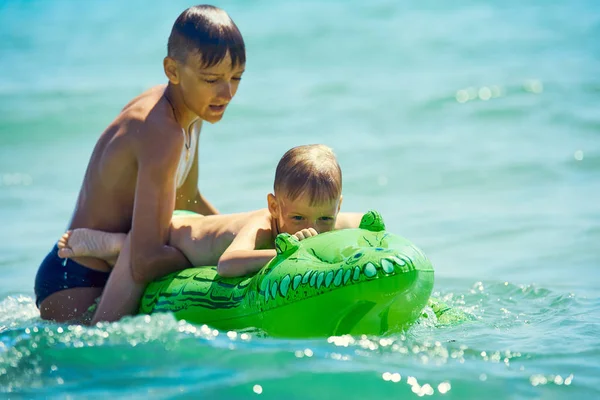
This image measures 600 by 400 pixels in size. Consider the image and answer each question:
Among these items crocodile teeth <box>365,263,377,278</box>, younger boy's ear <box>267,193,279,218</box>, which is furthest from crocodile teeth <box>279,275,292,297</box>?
younger boy's ear <box>267,193,279,218</box>

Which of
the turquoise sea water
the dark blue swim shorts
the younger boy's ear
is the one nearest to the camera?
the turquoise sea water

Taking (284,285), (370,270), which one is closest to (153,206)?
(284,285)

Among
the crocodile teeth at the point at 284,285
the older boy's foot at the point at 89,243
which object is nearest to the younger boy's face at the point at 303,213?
the crocodile teeth at the point at 284,285

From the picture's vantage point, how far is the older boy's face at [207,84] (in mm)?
4383

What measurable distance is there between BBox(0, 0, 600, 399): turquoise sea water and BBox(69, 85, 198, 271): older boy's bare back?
0.68 metres

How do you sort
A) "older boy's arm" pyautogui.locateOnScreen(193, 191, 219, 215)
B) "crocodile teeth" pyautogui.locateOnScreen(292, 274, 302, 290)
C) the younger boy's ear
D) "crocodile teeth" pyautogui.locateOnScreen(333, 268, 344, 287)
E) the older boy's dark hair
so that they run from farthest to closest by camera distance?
"older boy's arm" pyautogui.locateOnScreen(193, 191, 219, 215)
the older boy's dark hair
the younger boy's ear
"crocodile teeth" pyautogui.locateOnScreen(292, 274, 302, 290)
"crocodile teeth" pyautogui.locateOnScreen(333, 268, 344, 287)

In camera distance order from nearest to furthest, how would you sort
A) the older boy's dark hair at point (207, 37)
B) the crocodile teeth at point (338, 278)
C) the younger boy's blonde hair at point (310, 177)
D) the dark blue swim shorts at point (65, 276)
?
the crocodile teeth at point (338, 278)
the younger boy's blonde hair at point (310, 177)
the older boy's dark hair at point (207, 37)
the dark blue swim shorts at point (65, 276)

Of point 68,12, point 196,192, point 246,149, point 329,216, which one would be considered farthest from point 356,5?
point 329,216

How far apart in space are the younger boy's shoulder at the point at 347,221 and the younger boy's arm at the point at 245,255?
1.37 ft

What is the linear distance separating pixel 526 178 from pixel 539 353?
4961 mm

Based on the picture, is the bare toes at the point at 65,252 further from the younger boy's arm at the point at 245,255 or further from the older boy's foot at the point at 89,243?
the younger boy's arm at the point at 245,255

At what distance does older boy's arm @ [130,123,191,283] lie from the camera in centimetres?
423

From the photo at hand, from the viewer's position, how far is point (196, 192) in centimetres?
535

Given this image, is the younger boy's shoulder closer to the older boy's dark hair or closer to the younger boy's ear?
the younger boy's ear
